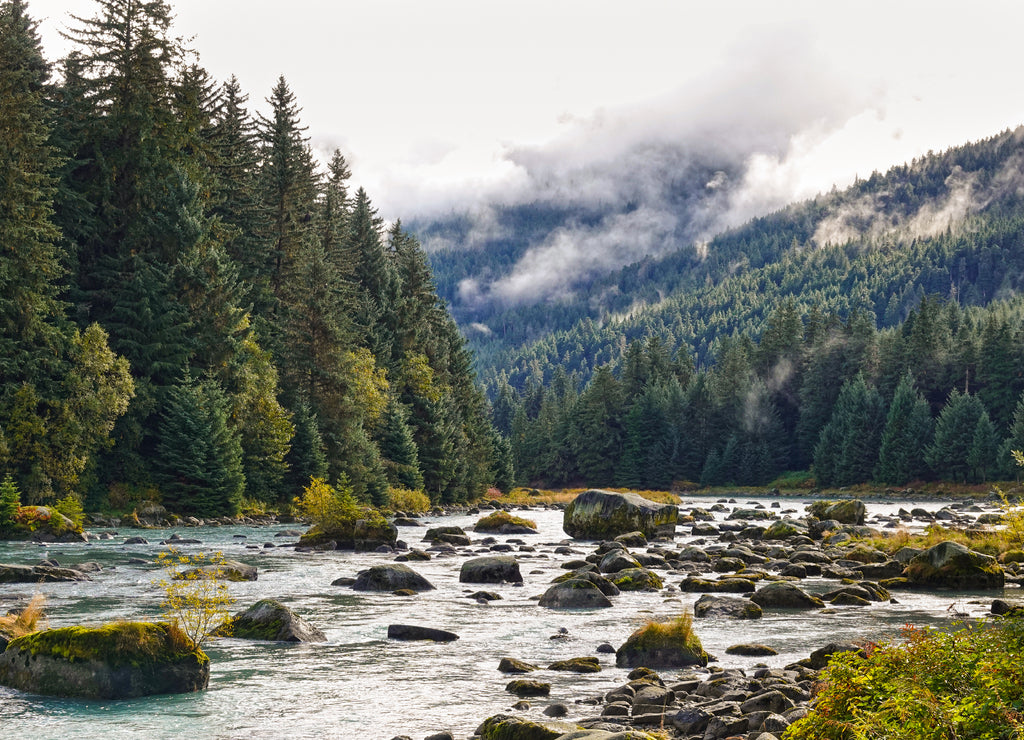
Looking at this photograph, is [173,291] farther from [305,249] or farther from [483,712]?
[483,712]

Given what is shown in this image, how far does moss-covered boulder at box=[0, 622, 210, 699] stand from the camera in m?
13.5

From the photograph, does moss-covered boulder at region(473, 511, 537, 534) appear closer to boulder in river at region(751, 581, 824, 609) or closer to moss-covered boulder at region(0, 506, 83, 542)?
moss-covered boulder at region(0, 506, 83, 542)

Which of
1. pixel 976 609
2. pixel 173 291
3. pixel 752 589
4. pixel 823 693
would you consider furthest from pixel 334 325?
pixel 823 693

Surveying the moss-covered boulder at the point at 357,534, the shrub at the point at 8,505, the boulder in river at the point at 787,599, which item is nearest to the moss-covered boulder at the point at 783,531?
the moss-covered boulder at the point at 357,534

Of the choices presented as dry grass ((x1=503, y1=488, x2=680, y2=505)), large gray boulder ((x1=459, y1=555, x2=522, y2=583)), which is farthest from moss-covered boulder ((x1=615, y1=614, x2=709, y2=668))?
dry grass ((x1=503, y1=488, x2=680, y2=505))

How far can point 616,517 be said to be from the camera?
1801 inches

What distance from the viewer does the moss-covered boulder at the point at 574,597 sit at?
23312 mm

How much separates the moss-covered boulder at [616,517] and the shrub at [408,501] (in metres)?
20.6

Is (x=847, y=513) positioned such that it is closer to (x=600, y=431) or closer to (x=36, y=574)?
(x=36, y=574)

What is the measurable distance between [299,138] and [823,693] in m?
69.6

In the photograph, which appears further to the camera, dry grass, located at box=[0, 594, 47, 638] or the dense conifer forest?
the dense conifer forest

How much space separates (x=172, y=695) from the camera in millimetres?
13680

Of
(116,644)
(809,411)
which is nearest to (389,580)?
(116,644)

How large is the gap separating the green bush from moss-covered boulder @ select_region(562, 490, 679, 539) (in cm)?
3599
